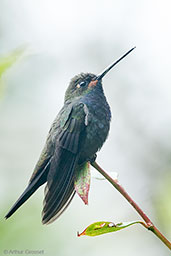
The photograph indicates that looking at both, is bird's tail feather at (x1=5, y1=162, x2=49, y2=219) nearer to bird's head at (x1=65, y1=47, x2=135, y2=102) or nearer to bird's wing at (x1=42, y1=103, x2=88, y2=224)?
bird's wing at (x1=42, y1=103, x2=88, y2=224)

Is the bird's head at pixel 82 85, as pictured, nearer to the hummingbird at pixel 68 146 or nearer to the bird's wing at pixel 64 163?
the hummingbird at pixel 68 146

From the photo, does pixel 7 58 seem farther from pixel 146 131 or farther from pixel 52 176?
pixel 146 131

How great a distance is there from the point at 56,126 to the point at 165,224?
1.23m

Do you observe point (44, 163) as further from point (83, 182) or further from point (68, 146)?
point (83, 182)

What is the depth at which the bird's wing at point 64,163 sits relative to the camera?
2500 millimetres

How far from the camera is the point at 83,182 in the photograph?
6.12 ft

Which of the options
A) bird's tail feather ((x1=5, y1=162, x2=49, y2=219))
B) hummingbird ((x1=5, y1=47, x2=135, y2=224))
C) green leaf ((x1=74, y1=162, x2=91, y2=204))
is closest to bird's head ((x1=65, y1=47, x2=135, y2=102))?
hummingbird ((x1=5, y1=47, x2=135, y2=224))

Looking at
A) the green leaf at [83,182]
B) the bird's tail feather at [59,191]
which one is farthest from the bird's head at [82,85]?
the green leaf at [83,182]

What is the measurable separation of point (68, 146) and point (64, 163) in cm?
22

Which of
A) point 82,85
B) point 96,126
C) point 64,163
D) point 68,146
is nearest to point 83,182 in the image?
point 64,163

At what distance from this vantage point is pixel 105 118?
322 cm

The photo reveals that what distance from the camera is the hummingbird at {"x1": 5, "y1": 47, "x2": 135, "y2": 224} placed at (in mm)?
2529

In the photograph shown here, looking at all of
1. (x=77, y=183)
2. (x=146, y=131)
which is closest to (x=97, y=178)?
(x=77, y=183)

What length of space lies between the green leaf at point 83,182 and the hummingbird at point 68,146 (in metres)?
0.39
